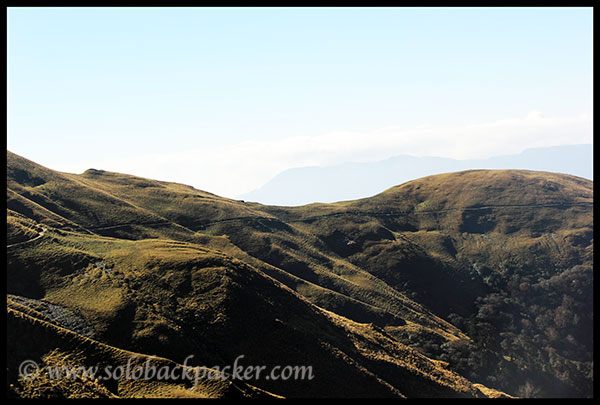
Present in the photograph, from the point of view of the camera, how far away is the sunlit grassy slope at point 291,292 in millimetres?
71375

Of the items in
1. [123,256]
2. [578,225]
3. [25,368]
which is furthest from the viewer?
[578,225]

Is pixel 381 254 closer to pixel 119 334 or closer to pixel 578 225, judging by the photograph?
pixel 578 225

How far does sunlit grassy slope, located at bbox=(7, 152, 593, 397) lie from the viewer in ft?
234

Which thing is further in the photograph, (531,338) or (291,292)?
Result: (531,338)

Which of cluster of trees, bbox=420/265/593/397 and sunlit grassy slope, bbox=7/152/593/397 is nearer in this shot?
sunlit grassy slope, bbox=7/152/593/397

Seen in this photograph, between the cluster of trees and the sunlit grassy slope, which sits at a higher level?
the sunlit grassy slope

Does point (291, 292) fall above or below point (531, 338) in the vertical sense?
above

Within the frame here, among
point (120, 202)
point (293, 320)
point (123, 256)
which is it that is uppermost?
point (120, 202)

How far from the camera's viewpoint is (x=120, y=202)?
159 metres

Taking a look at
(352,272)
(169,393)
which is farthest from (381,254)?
(169,393)

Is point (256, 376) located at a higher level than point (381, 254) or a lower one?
lower

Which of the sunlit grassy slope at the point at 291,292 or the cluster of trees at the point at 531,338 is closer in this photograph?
the sunlit grassy slope at the point at 291,292

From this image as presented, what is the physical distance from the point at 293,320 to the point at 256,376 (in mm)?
19017

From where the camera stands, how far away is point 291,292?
332 feet
